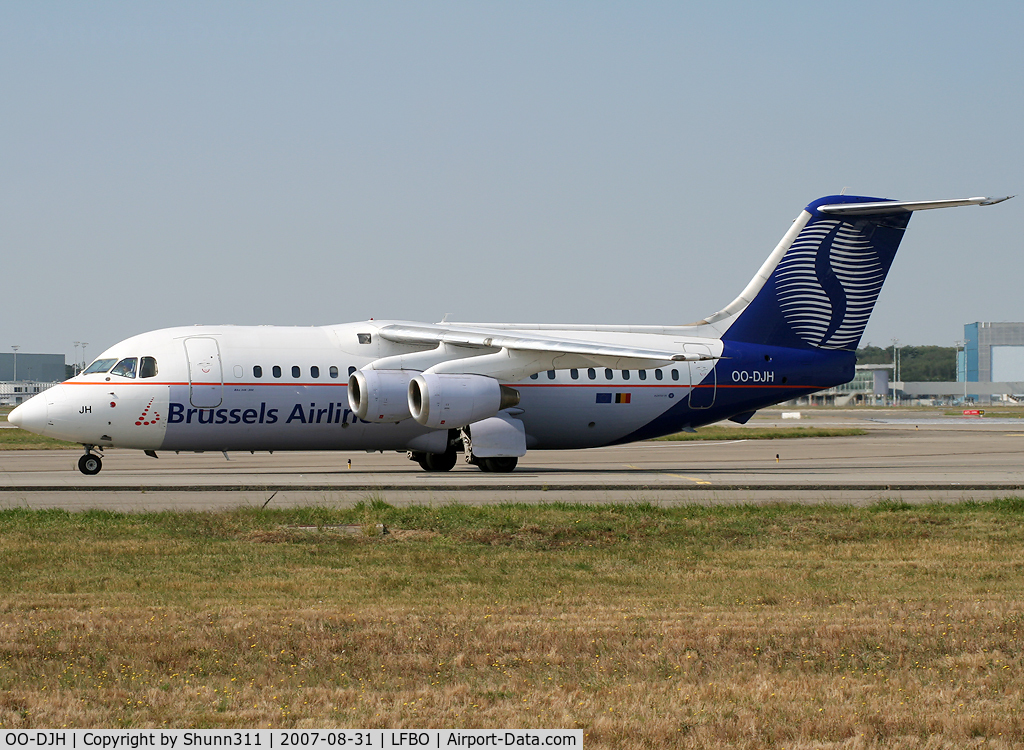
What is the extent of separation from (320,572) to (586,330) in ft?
60.3

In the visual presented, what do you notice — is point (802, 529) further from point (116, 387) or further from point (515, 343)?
point (116, 387)

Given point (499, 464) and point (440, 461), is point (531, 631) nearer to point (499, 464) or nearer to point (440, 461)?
point (499, 464)

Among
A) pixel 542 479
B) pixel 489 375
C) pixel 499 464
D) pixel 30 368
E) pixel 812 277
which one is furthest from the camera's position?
pixel 30 368

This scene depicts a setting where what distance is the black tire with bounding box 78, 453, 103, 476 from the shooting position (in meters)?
24.7

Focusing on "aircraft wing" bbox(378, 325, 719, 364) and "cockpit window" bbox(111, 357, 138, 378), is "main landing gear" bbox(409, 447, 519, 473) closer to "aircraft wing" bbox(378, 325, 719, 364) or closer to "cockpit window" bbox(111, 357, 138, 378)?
"aircraft wing" bbox(378, 325, 719, 364)

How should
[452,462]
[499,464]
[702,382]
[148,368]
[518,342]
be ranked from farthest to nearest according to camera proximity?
1. [702,382]
2. [452,462]
3. [499,464]
4. [518,342]
5. [148,368]

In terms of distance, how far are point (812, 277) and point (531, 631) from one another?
23.2 m

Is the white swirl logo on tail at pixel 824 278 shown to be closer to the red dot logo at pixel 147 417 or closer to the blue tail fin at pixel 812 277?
the blue tail fin at pixel 812 277

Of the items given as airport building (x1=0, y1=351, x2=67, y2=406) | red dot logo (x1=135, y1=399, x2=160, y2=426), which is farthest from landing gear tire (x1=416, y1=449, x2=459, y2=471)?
airport building (x1=0, y1=351, x2=67, y2=406)

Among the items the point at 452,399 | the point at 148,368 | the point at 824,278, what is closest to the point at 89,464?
the point at 148,368

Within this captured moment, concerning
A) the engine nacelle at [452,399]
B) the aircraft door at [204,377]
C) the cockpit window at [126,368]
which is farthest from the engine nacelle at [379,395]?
the cockpit window at [126,368]

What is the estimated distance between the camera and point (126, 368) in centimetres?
2473

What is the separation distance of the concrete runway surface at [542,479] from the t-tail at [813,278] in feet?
12.2

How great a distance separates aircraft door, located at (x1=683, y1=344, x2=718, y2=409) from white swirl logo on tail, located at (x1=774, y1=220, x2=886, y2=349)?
266cm
